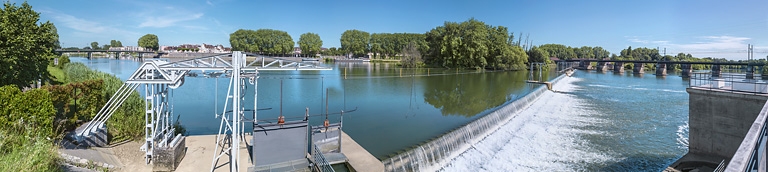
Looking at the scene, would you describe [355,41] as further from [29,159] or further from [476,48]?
[29,159]

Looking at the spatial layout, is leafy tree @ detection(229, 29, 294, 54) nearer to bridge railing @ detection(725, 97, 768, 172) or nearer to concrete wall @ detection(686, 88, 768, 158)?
concrete wall @ detection(686, 88, 768, 158)

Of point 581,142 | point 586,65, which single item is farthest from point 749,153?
point 586,65

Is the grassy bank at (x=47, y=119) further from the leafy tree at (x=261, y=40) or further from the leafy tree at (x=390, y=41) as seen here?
the leafy tree at (x=261, y=40)

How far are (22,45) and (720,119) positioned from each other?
21.3 meters

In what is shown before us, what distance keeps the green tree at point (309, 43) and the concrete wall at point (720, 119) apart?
10602 cm

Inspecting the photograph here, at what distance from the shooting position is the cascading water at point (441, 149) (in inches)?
367

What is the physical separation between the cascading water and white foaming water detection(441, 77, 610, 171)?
0.22 meters

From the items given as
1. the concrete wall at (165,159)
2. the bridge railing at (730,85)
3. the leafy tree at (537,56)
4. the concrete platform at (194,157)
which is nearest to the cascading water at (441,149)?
the concrete platform at (194,157)

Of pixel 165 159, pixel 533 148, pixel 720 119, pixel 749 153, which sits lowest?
pixel 533 148

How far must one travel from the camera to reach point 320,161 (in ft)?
27.6

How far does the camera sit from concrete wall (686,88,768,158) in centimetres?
1030

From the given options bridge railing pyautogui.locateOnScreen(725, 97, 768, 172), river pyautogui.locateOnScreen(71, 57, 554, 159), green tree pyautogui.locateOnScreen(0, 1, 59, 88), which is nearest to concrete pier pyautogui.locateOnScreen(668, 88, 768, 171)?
river pyautogui.locateOnScreen(71, 57, 554, 159)

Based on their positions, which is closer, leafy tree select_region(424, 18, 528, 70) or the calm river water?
the calm river water

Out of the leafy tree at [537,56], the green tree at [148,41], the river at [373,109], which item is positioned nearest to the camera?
the river at [373,109]
